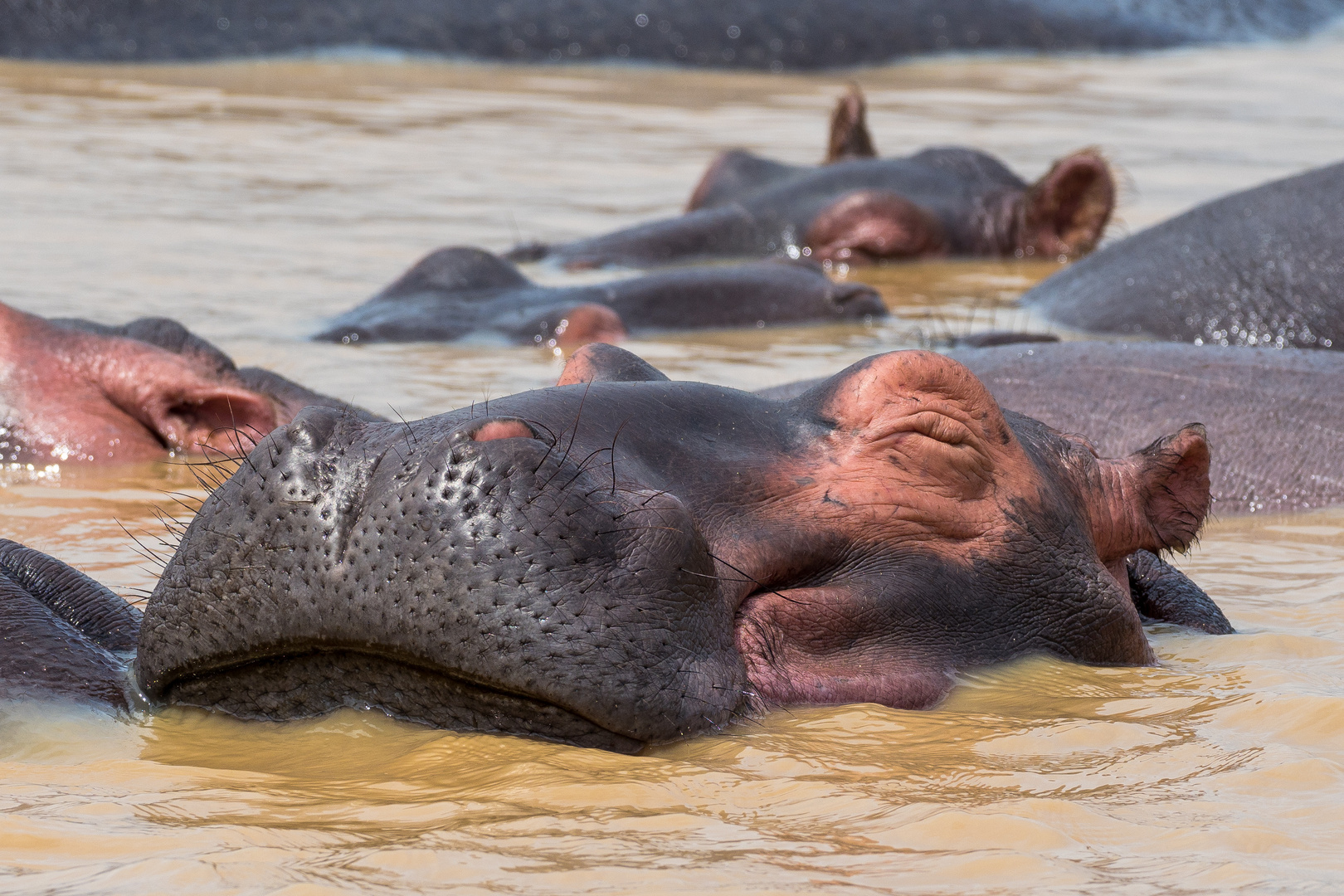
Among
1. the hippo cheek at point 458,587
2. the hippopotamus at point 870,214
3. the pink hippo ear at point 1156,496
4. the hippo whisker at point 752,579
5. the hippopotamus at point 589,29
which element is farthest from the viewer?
the hippopotamus at point 589,29

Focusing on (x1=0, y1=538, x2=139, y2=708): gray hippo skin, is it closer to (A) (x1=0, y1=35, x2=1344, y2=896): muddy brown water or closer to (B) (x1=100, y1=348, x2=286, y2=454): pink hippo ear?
(A) (x1=0, y1=35, x2=1344, y2=896): muddy brown water

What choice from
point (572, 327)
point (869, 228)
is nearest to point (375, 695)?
point (572, 327)

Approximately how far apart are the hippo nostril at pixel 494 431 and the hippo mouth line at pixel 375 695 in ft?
0.99

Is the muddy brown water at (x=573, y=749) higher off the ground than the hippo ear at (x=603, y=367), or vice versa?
the hippo ear at (x=603, y=367)

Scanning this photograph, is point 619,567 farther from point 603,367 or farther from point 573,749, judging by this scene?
point 603,367

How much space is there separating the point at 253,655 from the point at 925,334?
17.6ft

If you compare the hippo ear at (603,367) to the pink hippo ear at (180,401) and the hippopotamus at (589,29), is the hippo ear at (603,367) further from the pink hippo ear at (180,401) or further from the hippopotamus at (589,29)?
the hippopotamus at (589,29)

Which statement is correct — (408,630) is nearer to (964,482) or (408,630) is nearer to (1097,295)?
(964,482)

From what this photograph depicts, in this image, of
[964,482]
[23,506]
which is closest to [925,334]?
[23,506]

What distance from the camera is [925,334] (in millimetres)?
7805

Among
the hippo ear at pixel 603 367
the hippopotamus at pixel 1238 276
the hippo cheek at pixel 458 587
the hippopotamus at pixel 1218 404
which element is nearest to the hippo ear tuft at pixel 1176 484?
the hippo ear at pixel 603 367

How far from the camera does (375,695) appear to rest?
2756 millimetres

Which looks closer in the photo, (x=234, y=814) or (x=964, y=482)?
(x=234, y=814)

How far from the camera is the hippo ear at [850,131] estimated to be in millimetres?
10164
